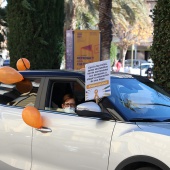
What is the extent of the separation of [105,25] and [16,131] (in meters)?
8.58

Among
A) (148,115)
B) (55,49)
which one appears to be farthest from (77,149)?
(55,49)

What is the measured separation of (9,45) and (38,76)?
26.0 ft

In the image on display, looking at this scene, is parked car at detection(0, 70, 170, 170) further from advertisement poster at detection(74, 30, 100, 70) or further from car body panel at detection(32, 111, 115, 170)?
advertisement poster at detection(74, 30, 100, 70)

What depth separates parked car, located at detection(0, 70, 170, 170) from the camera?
11.1 feet

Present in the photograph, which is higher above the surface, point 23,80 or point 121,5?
point 121,5

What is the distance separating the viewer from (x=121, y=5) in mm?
21703

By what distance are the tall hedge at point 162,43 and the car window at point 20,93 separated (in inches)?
156

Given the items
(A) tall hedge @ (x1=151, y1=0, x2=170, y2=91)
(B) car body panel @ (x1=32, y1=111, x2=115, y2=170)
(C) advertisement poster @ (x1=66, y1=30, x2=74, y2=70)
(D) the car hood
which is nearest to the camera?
(D) the car hood

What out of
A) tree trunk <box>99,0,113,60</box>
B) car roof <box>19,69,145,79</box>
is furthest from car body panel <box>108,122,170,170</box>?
tree trunk <box>99,0,113,60</box>

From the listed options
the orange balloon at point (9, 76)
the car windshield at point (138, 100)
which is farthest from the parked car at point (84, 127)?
the orange balloon at point (9, 76)

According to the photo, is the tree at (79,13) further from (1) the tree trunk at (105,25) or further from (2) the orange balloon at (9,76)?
(2) the orange balloon at (9,76)

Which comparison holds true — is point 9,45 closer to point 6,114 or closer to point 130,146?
point 6,114

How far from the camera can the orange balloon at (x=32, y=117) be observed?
3945 millimetres

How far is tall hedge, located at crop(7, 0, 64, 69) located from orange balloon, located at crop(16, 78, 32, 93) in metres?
7.14
